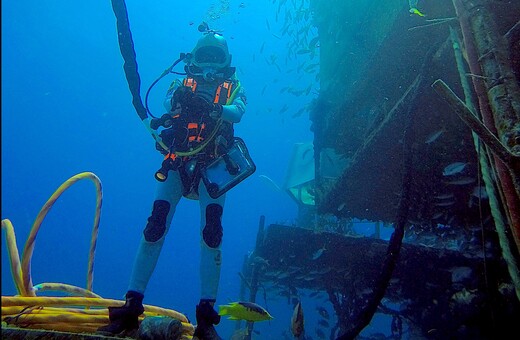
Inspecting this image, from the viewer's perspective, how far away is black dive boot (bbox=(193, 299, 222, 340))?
9.55ft

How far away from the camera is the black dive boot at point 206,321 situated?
2910 mm

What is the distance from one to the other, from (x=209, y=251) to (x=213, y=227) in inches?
11.5

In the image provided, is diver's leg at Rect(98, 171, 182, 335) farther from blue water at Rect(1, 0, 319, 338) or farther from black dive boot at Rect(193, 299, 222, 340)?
blue water at Rect(1, 0, 319, 338)

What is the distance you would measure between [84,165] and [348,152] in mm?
139397

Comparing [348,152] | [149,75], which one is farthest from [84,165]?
[348,152]

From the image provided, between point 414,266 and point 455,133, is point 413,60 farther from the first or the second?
point 414,266

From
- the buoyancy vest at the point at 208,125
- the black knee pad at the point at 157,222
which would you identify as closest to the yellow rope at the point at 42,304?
the black knee pad at the point at 157,222

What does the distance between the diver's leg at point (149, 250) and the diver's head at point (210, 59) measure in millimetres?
1575

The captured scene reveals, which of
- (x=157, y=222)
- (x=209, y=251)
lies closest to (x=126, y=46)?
(x=157, y=222)

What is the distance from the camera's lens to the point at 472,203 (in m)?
4.59

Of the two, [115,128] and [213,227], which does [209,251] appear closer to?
[213,227]

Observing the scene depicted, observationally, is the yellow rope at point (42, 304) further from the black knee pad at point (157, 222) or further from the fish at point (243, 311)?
the black knee pad at point (157, 222)

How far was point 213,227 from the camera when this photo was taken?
4074 millimetres

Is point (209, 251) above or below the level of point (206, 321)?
above
